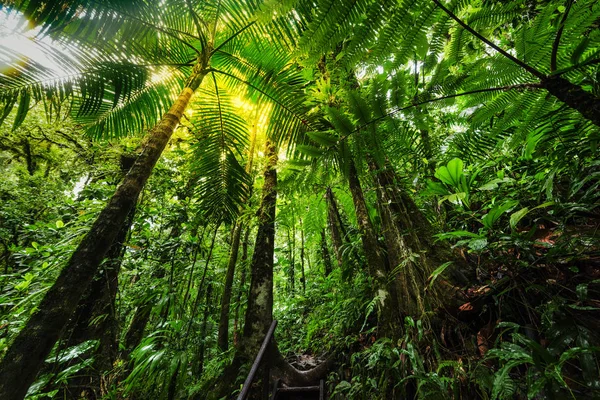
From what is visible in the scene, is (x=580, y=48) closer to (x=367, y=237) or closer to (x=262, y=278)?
(x=367, y=237)

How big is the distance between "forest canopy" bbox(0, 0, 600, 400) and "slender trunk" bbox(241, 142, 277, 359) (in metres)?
0.03

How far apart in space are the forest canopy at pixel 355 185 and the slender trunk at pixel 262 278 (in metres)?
0.03

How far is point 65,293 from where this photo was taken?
1.58 meters

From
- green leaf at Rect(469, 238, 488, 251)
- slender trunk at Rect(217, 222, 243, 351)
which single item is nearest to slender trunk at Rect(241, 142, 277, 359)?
slender trunk at Rect(217, 222, 243, 351)

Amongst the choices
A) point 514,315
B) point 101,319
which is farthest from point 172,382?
point 514,315

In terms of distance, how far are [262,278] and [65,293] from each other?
224 cm

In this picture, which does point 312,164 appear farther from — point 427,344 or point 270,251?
point 270,251

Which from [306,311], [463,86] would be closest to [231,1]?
[463,86]

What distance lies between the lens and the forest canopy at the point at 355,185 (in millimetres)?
1056

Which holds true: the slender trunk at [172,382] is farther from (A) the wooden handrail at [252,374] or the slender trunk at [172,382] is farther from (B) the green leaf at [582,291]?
(B) the green leaf at [582,291]

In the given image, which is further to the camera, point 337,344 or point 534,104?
point 337,344

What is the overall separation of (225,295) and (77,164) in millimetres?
7039

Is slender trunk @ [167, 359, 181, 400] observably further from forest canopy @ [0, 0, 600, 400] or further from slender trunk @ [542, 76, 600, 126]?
slender trunk @ [542, 76, 600, 126]

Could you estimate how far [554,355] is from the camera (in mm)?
1047
